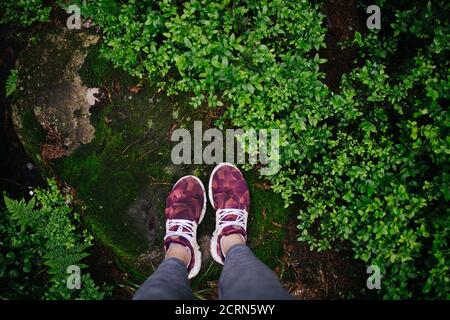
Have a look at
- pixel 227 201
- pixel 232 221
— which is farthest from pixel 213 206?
pixel 232 221

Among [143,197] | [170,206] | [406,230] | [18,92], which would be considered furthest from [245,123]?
[18,92]

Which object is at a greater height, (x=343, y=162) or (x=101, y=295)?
(x=343, y=162)

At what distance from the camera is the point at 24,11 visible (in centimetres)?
Answer: 432

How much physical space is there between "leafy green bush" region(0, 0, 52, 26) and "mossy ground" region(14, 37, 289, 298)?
786 millimetres

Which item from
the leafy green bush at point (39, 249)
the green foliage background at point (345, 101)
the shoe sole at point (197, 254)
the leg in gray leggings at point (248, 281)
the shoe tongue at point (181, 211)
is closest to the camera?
the leg in gray leggings at point (248, 281)

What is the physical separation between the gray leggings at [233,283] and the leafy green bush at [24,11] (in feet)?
11.5

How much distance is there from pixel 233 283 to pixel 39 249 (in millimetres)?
2513

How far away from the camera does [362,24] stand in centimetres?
427

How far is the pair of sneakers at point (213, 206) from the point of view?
13.2 ft

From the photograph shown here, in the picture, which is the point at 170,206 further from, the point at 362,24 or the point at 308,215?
A: the point at 362,24

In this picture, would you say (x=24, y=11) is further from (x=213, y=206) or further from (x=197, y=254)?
(x=197, y=254)

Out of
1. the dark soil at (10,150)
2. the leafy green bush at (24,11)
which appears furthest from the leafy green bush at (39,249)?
the leafy green bush at (24,11)

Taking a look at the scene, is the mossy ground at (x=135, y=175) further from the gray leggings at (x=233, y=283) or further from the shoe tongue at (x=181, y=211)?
the gray leggings at (x=233, y=283)
